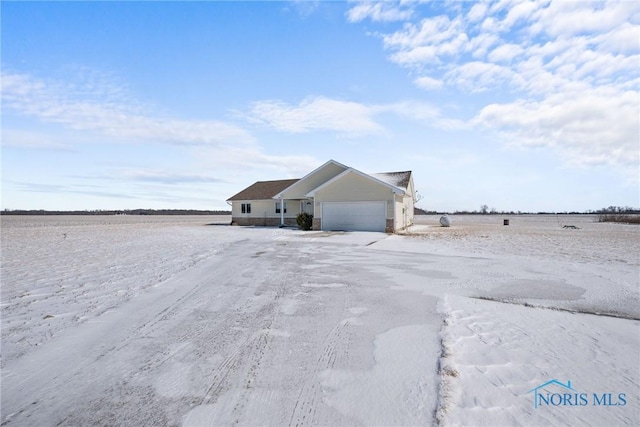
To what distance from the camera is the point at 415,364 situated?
3.97m

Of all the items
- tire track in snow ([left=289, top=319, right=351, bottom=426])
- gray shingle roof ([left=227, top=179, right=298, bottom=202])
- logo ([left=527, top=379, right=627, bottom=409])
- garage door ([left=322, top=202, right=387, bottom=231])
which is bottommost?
logo ([left=527, top=379, right=627, bottom=409])

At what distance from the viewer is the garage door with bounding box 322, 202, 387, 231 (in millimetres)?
23703

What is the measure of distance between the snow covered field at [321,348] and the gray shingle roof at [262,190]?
83.5 feet

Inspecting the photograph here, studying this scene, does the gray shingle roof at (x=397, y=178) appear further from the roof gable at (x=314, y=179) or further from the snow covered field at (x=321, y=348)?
the snow covered field at (x=321, y=348)

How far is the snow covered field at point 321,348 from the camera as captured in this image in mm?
3184

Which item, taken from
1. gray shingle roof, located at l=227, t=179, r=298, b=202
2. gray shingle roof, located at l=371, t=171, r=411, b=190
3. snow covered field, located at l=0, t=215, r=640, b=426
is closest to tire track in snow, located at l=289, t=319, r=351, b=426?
snow covered field, located at l=0, t=215, r=640, b=426

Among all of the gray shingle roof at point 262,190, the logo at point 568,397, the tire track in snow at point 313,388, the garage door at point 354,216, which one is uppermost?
the gray shingle roof at point 262,190

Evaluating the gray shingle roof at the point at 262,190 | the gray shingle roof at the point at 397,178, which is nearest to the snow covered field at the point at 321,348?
the gray shingle roof at the point at 397,178

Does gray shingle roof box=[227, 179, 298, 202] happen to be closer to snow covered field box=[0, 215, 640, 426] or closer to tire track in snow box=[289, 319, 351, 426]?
snow covered field box=[0, 215, 640, 426]

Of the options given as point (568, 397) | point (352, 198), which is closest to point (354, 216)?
point (352, 198)

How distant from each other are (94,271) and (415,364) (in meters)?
9.00

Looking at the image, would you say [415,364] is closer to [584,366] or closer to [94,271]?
[584,366]

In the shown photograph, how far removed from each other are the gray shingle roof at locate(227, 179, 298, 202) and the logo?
101ft

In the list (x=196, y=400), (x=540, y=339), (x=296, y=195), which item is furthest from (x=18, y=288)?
(x=296, y=195)
